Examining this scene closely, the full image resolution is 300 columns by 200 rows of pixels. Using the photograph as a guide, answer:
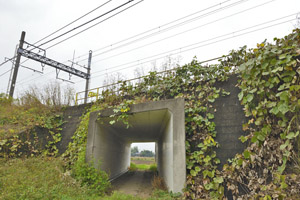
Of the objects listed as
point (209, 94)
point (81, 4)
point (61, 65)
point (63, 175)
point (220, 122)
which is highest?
point (61, 65)

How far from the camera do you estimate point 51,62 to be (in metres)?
13.8

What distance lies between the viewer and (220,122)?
471cm

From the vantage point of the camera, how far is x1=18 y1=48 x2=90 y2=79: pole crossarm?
12758 millimetres

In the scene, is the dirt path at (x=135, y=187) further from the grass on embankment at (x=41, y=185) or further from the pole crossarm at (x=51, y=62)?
the pole crossarm at (x=51, y=62)

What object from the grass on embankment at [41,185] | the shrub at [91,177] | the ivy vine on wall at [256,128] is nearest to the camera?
the ivy vine on wall at [256,128]

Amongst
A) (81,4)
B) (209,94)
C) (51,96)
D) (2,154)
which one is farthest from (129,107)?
(51,96)

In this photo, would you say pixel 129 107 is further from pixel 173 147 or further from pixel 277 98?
pixel 277 98

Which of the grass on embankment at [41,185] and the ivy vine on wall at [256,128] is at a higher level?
the ivy vine on wall at [256,128]

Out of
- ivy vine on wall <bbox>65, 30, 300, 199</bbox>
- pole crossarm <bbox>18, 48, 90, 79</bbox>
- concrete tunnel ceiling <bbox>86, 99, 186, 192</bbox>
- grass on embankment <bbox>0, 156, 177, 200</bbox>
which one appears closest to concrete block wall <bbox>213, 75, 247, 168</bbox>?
ivy vine on wall <bbox>65, 30, 300, 199</bbox>

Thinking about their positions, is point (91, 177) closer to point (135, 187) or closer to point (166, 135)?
point (135, 187)

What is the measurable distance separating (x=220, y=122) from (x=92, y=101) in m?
5.70

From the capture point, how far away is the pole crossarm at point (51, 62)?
1276 cm

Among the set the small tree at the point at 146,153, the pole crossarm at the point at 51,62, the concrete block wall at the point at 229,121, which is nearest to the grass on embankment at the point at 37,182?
the concrete block wall at the point at 229,121

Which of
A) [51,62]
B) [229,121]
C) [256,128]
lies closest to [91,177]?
[229,121]
